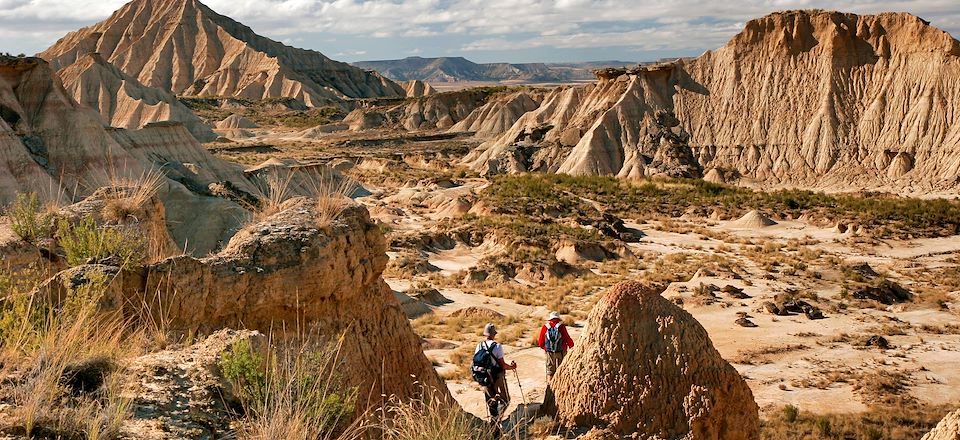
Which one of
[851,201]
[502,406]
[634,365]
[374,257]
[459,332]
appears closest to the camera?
[634,365]

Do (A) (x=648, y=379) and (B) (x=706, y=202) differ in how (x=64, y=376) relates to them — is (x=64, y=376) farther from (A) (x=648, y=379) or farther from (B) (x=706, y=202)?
(B) (x=706, y=202)

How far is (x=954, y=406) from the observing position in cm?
1453

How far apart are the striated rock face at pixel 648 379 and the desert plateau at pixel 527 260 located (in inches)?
1.0

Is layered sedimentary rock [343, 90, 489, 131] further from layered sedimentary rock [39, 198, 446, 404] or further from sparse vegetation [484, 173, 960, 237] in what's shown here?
layered sedimentary rock [39, 198, 446, 404]

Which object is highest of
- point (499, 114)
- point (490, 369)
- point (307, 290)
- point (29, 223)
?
point (29, 223)

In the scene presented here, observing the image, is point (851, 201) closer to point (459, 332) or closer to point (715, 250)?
point (715, 250)

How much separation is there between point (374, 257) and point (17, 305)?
13.1ft

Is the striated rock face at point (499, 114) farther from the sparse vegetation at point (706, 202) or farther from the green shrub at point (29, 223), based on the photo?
the green shrub at point (29, 223)

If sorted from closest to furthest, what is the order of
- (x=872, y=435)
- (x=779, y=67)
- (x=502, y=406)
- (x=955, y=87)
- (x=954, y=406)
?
(x=502, y=406), (x=872, y=435), (x=954, y=406), (x=955, y=87), (x=779, y=67)

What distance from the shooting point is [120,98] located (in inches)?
2896

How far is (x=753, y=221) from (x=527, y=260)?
14218 mm

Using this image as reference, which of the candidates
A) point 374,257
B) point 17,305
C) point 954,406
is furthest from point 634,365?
point 954,406

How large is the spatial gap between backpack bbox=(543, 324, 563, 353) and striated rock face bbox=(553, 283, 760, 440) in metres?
1.82

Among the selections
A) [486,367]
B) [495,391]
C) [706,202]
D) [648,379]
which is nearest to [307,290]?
[486,367]
